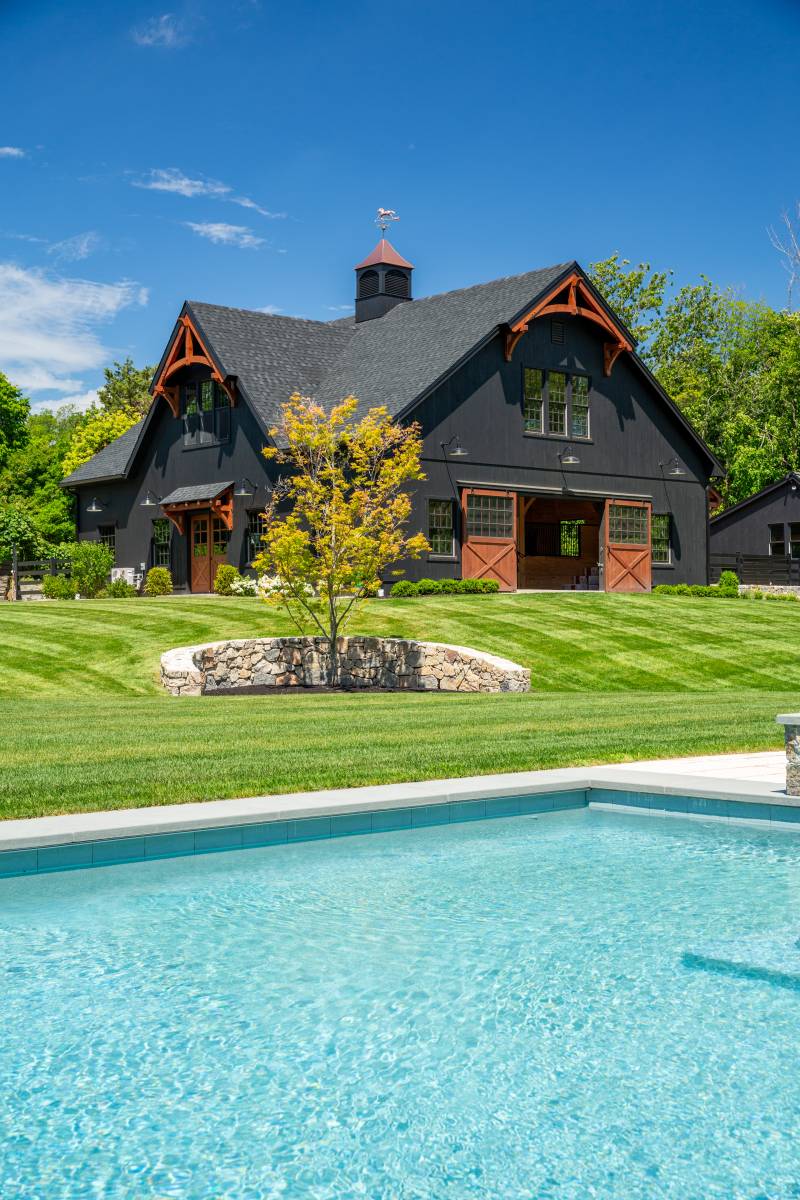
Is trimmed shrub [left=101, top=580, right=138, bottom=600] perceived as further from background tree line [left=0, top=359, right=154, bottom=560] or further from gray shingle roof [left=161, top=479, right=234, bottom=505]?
background tree line [left=0, top=359, right=154, bottom=560]

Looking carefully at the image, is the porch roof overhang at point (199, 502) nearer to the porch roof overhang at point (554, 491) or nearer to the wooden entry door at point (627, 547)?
the porch roof overhang at point (554, 491)

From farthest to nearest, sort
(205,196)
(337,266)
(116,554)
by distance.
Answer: (205,196) → (337,266) → (116,554)

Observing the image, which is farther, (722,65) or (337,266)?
(337,266)

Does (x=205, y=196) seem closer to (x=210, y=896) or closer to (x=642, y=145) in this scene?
(x=642, y=145)

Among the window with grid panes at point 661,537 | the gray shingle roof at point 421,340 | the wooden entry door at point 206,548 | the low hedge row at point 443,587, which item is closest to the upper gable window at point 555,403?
the gray shingle roof at point 421,340

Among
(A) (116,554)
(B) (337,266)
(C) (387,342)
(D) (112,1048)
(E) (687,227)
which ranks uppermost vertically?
(E) (687,227)

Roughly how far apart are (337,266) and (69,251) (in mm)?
42098

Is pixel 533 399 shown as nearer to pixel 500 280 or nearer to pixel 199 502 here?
pixel 500 280

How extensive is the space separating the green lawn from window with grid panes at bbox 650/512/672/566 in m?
4.31

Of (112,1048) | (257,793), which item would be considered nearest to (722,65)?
(257,793)

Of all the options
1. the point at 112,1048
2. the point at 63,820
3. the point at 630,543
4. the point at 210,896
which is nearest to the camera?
the point at 112,1048

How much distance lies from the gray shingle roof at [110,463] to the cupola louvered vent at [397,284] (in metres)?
8.41

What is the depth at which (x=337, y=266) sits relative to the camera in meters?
38.4

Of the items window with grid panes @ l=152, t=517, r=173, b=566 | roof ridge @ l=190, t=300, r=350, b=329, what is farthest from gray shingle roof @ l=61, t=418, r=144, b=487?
roof ridge @ l=190, t=300, r=350, b=329
